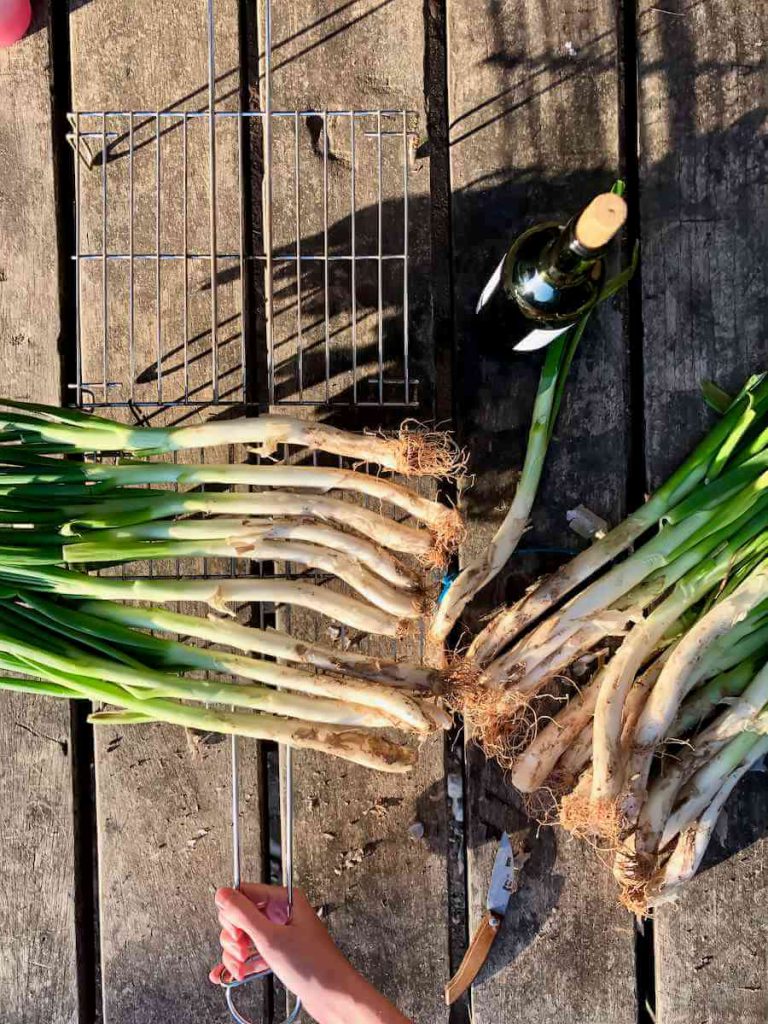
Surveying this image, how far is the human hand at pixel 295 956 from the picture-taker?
102 cm

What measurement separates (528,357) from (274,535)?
1.52ft

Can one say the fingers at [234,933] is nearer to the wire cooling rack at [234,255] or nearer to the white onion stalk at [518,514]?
the white onion stalk at [518,514]

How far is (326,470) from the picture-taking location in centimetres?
100

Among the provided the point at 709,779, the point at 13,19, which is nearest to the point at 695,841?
the point at 709,779

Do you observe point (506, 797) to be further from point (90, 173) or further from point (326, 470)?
point (90, 173)

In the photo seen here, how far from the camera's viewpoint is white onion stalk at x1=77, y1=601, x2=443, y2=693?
3.28 ft

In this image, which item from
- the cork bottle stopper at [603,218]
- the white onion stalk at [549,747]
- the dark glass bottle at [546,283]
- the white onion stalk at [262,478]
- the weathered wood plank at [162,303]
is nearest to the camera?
the cork bottle stopper at [603,218]

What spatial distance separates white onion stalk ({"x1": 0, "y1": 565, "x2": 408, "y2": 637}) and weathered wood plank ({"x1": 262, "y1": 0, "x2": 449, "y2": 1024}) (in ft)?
0.59

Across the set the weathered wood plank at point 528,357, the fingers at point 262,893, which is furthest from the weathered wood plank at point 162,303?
the weathered wood plank at point 528,357

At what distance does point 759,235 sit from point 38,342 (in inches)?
42.9

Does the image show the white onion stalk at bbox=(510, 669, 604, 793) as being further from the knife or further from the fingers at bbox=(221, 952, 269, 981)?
the fingers at bbox=(221, 952, 269, 981)

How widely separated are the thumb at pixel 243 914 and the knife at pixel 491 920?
33cm

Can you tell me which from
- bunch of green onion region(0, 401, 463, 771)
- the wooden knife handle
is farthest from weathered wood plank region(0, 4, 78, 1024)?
the wooden knife handle

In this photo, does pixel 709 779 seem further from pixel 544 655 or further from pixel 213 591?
pixel 213 591
